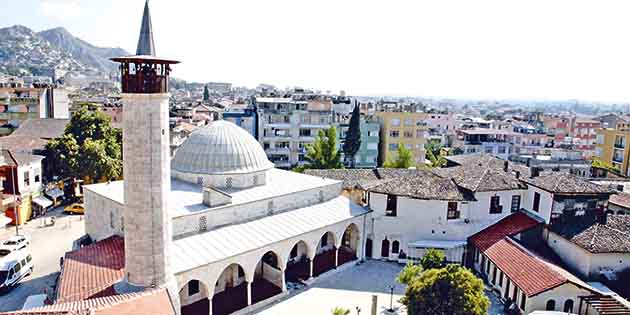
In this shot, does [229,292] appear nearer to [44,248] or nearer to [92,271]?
[92,271]

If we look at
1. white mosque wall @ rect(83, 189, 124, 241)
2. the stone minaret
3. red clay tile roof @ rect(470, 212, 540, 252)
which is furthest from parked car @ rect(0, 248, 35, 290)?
red clay tile roof @ rect(470, 212, 540, 252)

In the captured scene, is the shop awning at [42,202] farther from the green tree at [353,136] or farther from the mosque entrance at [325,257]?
the green tree at [353,136]

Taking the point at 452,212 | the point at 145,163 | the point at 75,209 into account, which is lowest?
the point at 75,209

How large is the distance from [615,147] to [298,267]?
52854 millimetres

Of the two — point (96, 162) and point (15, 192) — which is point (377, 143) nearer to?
point (96, 162)

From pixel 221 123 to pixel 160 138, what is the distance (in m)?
11.7

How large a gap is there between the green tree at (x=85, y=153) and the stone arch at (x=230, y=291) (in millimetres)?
20889

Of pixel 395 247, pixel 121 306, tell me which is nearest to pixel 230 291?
pixel 121 306

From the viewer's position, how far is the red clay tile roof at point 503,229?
28591 mm

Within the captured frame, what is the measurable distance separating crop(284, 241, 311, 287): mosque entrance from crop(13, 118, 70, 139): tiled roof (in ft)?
114

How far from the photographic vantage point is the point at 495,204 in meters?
31.0

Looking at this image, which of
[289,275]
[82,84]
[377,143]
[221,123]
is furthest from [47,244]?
Answer: [82,84]

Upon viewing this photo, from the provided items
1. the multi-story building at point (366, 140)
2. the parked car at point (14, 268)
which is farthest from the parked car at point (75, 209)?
the multi-story building at point (366, 140)

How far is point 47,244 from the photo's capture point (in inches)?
1216
